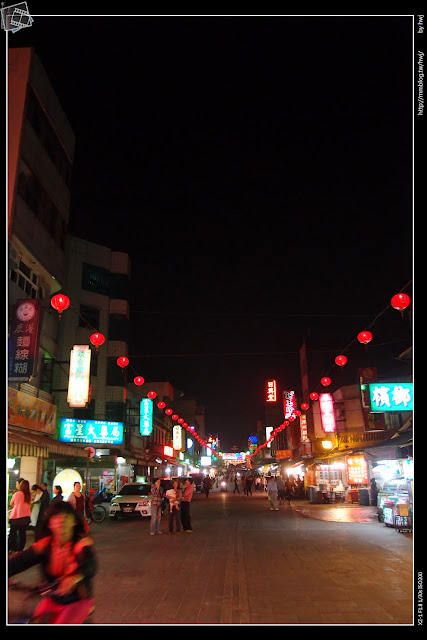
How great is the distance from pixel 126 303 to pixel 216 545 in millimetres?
23920

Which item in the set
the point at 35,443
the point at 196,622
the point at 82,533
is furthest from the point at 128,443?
the point at 82,533

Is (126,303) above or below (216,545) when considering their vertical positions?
above

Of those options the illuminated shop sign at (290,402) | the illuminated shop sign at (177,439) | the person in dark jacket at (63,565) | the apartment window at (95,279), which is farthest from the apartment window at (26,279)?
the illuminated shop sign at (177,439)

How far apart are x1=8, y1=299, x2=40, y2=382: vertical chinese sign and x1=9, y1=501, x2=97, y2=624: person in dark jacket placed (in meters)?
10.5

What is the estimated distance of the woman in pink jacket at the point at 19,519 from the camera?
39.9 feet

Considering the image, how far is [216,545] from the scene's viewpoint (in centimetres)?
1290

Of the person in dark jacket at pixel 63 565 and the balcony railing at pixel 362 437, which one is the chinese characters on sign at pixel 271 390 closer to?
the balcony railing at pixel 362 437

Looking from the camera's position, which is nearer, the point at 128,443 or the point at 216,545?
the point at 216,545

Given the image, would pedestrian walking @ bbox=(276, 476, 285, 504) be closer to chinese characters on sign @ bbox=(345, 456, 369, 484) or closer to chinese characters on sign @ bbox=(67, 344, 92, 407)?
chinese characters on sign @ bbox=(345, 456, 369, 484)

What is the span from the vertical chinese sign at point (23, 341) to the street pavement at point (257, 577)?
5.45m

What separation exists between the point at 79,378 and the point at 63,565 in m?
17.0

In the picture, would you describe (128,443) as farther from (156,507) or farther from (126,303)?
(156,507)

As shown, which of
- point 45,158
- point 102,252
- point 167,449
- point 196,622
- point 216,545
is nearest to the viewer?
point 196,622

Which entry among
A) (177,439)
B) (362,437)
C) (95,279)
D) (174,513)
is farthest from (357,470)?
(177,439)
